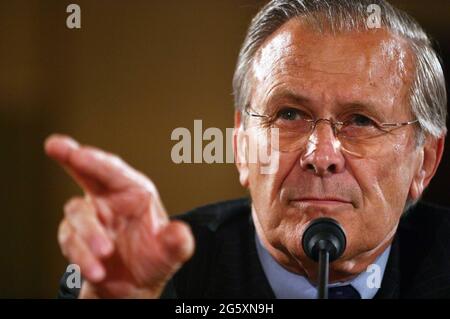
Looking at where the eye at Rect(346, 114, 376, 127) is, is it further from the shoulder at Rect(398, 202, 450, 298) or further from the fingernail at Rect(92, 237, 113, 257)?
the fingernail at Rect(92, 237, 113, 257)

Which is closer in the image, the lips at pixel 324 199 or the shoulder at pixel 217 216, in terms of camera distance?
the lips at pixel 324 199

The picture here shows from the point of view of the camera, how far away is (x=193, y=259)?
1.68 metres

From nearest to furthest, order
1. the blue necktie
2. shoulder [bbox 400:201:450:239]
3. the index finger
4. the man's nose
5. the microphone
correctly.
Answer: the index finger < the microphone < the man's nose < the blue necktie < shoulder [bbox 400:201:450:239]

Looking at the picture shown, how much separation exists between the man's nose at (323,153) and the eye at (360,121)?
0.16 ft

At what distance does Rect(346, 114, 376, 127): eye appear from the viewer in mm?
1512

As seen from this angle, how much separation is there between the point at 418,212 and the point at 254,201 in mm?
439

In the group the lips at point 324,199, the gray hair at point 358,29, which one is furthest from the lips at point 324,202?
the gray hair at point 358,29

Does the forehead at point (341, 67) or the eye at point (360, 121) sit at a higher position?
the forehead at point (341, 67)

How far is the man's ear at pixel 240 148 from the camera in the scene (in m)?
1.66

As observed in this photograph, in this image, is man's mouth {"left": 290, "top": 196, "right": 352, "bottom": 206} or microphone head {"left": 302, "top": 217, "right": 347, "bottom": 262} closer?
microphone head {"left": 302, "top": 217, "right": 347, "bottom": 262}

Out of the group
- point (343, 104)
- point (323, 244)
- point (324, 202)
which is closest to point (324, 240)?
point (323, 244)

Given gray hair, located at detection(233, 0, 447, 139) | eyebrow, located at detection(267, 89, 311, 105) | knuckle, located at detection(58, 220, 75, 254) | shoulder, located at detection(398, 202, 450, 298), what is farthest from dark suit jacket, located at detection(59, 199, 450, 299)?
knuckle, located at detection(58, 220, 75, 254)

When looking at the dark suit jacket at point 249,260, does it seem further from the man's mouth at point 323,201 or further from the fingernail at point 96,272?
the fingernail at point 96,272

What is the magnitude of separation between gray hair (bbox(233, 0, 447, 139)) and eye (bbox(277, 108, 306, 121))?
0.11m
